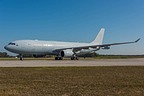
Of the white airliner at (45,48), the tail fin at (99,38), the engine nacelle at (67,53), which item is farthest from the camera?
the tail fin at (99,38)

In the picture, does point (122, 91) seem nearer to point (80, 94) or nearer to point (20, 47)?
point (80, 94)

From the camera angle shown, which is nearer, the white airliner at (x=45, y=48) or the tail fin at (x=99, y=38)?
the white airliner at (x=45, y=48)

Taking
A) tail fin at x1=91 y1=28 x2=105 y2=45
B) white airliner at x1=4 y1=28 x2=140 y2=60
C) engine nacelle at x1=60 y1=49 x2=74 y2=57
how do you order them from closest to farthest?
white airliner at x1=4 y1=28 x2=140 y2=60 → engine nacelle at x1=60 y1=49 x2=74 y2=57 → tail fin at x1=91 y1=28 x2=105 y2=45

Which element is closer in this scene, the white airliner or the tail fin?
the white airliner

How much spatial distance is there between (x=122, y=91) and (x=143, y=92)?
28.8 inches

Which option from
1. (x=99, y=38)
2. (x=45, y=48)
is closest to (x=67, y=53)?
(x=45, y=48)

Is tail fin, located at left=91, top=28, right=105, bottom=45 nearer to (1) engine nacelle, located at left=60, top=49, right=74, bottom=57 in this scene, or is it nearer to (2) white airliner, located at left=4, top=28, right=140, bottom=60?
(2) white airliner, located at left=4, top=28, right=140, bottom=60

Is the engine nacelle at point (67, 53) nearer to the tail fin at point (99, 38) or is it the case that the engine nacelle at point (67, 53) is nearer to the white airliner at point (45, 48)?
the white airliner at point (45, 48)

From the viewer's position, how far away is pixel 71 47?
196ft

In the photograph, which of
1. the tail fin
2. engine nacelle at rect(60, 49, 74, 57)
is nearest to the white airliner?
engine nacelle at rect(60, 49, 74, 57)

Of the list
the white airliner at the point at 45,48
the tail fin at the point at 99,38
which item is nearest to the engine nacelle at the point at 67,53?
the white airliner at the point at 45,48

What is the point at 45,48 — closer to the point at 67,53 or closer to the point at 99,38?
the point at 67,53

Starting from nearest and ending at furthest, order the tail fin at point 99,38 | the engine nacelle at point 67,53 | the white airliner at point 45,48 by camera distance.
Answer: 1. the white airliner at point 45,48
2. the engine nacelle at point 67,53
3. the tail fin at point 99,38

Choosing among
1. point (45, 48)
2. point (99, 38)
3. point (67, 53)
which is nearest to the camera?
point (45, 48)
